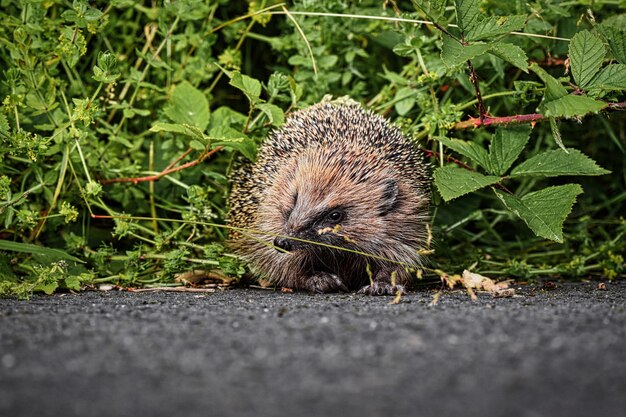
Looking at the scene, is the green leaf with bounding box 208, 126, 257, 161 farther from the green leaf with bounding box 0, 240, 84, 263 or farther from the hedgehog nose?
the green leaf with bounding box 0, 240, 84, 263

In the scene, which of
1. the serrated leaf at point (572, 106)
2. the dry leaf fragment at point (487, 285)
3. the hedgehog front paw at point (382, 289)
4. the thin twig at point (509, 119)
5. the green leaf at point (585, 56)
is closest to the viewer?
the serrated leaf at point (572, 106)

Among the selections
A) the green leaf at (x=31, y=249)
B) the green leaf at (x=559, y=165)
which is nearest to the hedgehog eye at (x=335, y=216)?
the green leaf at (x=559, y=165)

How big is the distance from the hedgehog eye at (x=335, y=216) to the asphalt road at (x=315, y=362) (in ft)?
3.95

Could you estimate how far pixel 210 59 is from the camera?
A: 504cm

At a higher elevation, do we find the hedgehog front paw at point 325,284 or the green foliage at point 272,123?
the green foliage at point 272,123

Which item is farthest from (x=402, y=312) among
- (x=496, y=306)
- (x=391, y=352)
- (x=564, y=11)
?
(x=564, y=11)

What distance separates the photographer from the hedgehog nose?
3961mm

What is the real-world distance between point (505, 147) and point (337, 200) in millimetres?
997

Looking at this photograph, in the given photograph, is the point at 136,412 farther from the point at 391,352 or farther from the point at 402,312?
the point at 402,312

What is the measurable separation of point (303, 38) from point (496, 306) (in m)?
2.47

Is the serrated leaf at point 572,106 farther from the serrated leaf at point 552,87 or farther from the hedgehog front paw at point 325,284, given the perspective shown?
the hedgehog front paw at point 325,284

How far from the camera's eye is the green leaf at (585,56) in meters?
3.74

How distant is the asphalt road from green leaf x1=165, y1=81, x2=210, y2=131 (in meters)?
1.77

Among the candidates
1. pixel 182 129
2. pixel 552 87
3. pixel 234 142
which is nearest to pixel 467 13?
pixel 552 87
